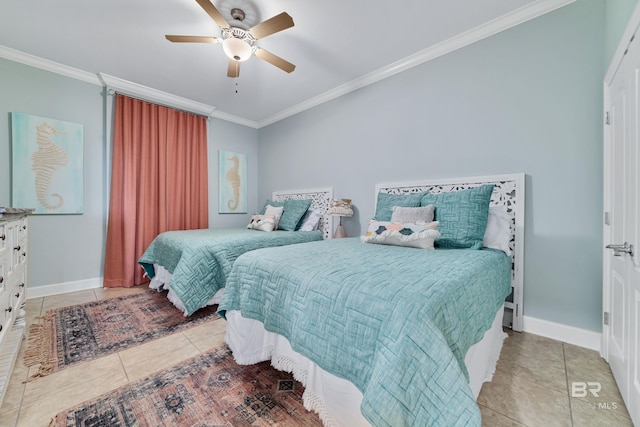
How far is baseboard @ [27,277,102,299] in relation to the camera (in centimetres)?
270

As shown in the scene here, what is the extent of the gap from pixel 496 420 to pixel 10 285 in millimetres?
2652

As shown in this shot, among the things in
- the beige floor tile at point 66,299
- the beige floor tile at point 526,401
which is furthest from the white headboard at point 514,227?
the beige floor tile at point 66,299

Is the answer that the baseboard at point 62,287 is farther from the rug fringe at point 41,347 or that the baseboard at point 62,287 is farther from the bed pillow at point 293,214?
the bed pillow at point 293,214

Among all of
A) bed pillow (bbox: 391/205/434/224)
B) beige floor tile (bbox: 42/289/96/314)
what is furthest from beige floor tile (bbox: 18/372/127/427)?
bed pillow (bbox: 391/205/434/224)

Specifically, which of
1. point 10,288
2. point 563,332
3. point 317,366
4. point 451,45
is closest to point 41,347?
point 10,288

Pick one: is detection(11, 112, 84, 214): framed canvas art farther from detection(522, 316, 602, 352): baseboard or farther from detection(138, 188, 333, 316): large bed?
detection(522, 316, 602, 352): baseboard

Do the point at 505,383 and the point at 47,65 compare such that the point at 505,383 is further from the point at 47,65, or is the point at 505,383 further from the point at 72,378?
the point at 47,65

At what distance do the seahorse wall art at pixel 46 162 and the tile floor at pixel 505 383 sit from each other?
1670 millimetres

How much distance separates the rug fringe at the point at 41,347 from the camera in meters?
1.52

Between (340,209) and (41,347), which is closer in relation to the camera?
(41,347)

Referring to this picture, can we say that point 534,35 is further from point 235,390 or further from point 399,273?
point 235,390

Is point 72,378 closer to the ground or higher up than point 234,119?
closer to the ground

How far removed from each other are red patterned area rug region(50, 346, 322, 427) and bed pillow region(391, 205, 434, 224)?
1.44 metres

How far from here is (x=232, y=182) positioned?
4.29 metres
